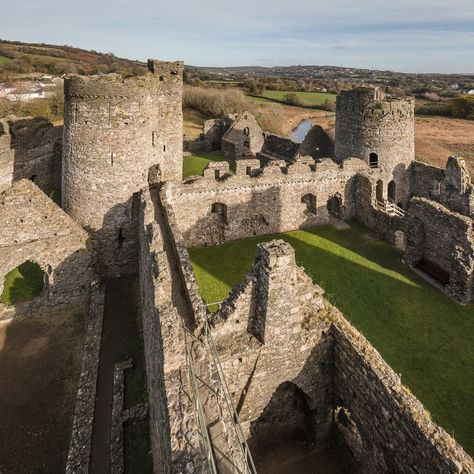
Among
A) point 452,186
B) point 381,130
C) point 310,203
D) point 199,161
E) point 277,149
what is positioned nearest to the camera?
point 452,186

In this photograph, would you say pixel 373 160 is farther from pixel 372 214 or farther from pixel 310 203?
pixel 310 203

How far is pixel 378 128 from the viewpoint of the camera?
19.7m

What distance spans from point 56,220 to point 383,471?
12671 mm

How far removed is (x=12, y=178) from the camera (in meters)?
22.1

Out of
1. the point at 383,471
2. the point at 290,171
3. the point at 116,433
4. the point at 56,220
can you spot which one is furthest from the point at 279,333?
the point at 290,171

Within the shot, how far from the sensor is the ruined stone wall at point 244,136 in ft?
113

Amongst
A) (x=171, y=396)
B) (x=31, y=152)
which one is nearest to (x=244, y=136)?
(x=31, y=152)

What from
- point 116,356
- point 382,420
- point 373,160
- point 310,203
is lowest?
point 116,356

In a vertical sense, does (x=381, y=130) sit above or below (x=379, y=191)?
above

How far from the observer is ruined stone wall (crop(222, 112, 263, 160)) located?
34.6 m

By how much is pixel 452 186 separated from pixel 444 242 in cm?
452

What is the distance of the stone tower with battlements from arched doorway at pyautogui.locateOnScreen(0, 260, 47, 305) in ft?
54.5

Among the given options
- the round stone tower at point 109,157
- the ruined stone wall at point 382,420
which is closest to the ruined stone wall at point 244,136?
the round stone tower at point 109,157

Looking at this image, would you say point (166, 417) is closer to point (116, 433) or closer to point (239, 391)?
point (239, 391)
